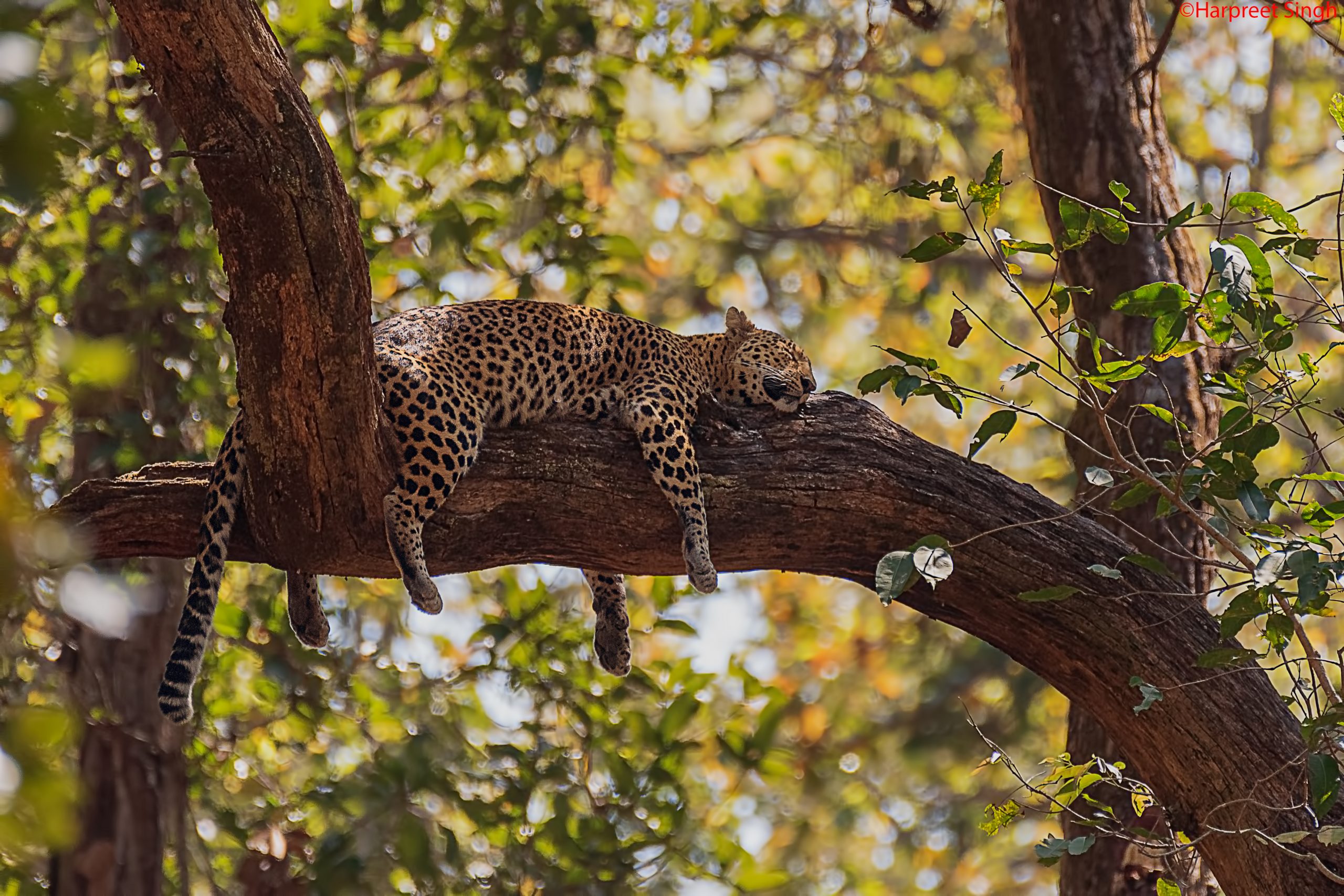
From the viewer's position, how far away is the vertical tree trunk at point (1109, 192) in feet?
20.8

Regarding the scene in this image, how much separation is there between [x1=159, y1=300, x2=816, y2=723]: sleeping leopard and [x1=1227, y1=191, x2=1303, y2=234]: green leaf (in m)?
1.93

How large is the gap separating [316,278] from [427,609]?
1.24 m

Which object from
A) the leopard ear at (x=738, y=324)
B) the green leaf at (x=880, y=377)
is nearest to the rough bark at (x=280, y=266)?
the green leaf at (x=880, y=377)

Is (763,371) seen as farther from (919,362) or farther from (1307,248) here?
(1307,248)

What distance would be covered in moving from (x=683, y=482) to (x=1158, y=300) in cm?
179

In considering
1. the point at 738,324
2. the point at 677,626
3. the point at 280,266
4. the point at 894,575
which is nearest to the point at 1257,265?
the point at 894,575

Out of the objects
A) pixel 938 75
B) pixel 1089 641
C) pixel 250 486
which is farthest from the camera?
pixel 938 75

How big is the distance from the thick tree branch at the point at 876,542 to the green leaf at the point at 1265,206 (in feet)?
4.60

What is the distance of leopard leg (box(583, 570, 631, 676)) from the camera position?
6477 millimetres

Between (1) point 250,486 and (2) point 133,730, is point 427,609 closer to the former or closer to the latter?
(1) point 250,486

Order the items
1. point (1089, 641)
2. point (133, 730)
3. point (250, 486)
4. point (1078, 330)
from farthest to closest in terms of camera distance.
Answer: point (133, 730) < point (1089, 641) < point (250, 486) < point (1078, 330)

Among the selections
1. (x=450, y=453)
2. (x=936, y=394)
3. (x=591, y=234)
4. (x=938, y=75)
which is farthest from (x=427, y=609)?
(x=938, y=75)

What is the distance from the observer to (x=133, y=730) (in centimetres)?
745

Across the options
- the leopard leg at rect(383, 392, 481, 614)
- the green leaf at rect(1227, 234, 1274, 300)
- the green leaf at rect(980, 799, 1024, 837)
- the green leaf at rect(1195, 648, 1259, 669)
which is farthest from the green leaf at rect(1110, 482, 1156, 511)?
the leopard leg at rect(383, 392, 481, 614)
